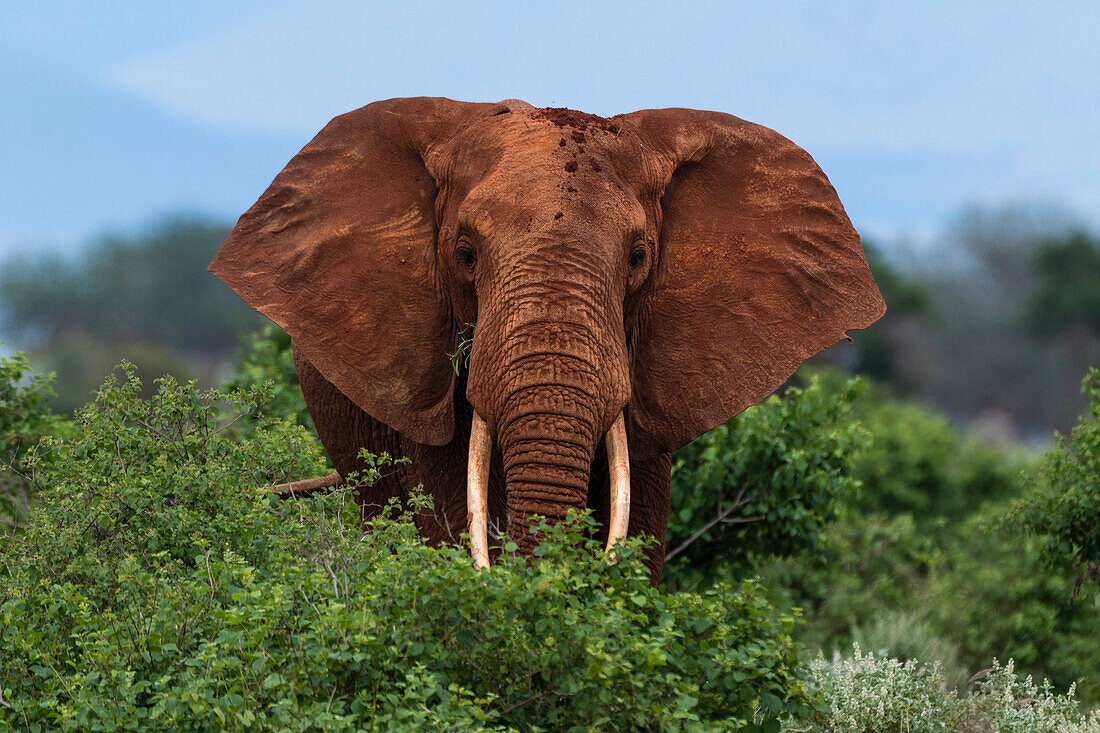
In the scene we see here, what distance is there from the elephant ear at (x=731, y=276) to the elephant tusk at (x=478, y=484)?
2.96ft

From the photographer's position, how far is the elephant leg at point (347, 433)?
795cm

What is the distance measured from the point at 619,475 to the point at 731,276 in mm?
1371

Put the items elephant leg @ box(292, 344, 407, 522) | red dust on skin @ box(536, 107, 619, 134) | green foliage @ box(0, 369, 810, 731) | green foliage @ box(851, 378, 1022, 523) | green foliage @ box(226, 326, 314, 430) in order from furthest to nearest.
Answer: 1. green foliage @ box(851, 378, 1022, 523)
2. green foliage @ box(226, 326, 314, 430)
3. elephant leg @ box(292, 344, 407, 522)
4. red dust on skin @ box(536, 107, 619, 134)
5. green foliage @ box(0, 369, 810, 731)

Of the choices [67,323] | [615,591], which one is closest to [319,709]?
[615,591]

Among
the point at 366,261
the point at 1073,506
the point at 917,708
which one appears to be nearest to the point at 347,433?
the point at 366,261

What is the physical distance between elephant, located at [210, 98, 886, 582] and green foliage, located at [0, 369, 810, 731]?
0.77m

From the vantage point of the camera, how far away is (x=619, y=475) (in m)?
6.19

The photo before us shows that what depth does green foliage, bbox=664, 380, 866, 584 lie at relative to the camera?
9773mm

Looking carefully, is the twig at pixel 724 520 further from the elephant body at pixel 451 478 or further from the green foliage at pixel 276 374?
the green foliage at pixel 276 374

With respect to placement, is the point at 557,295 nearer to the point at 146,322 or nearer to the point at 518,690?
the point at 518,690

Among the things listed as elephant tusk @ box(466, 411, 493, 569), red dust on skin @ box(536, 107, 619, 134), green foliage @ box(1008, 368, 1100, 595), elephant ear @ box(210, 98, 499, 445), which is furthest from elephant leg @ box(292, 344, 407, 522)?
green foliage @ box(1008, 368, 1100, 595)

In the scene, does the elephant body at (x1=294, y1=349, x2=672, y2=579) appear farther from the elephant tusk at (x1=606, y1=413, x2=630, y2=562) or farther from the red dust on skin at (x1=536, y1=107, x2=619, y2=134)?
the red dust on skin at (x1=536, y1=107, x2=619, y2=134)

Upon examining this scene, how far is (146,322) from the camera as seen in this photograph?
58.6m

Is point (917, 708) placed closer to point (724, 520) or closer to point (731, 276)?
point (731, 276)
